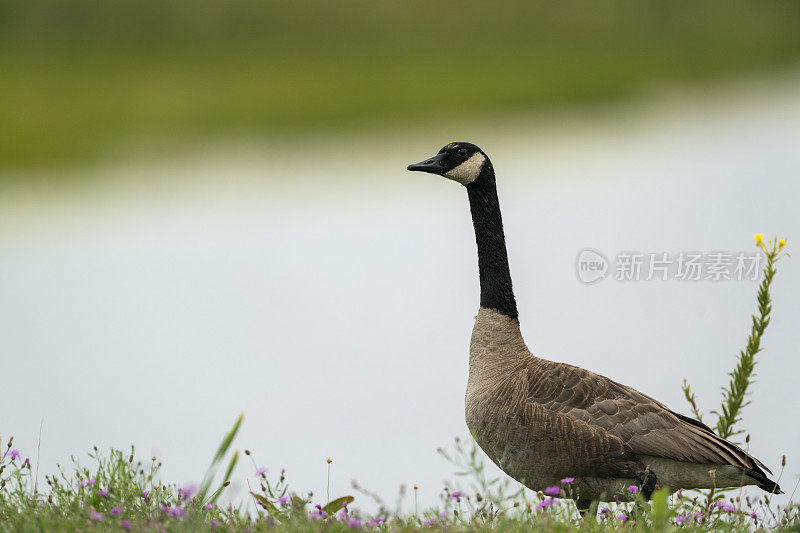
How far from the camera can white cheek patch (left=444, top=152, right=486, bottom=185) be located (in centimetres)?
568

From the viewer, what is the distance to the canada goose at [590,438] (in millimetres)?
4785

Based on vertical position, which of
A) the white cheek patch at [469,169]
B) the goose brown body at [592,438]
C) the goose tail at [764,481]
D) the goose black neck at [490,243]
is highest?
the white cheek patch at [469,169]

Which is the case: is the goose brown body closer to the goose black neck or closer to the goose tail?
the goose tail

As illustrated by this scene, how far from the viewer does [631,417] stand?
16.1 ft

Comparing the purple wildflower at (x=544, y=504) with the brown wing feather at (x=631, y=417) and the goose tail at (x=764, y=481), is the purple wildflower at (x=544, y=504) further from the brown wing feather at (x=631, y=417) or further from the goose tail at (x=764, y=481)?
the goose tail at (x=764, y=481)

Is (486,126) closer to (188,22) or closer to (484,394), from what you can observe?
(188,22)

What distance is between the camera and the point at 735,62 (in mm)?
18516

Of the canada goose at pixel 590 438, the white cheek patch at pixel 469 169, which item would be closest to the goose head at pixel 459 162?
the white cheek patch at pixel 469 169

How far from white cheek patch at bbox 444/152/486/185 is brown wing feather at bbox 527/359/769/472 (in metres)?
1.28

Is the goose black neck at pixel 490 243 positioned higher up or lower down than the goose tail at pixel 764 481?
higher up

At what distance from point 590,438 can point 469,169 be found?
1.78 m

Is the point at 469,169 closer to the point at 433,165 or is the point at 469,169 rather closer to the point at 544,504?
the point at 433,165

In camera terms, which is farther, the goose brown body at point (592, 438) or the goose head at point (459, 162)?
the goose head at point (459, 162)

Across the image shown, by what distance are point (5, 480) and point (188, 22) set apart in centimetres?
1727
